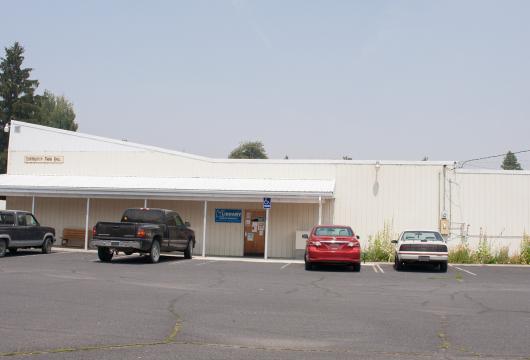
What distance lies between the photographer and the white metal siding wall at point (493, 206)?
2695 cm

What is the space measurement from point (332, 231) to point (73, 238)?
47.9ft

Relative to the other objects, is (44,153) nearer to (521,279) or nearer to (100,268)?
(100,268)

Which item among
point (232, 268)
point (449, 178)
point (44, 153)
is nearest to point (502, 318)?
point (232, 268)

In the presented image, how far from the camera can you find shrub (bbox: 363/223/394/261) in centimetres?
2595

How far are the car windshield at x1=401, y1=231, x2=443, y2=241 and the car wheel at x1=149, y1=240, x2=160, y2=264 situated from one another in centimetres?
876

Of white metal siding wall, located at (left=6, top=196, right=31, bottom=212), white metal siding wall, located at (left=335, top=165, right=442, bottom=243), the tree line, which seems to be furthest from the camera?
the tree line

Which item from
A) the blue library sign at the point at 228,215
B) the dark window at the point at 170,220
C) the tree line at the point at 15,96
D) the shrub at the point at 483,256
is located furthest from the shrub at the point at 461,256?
the tree line at the point at 15,96

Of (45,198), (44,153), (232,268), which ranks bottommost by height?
(232,268)

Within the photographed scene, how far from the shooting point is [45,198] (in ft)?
102

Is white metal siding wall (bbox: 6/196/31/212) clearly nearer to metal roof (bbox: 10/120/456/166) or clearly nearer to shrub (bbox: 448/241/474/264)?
metal roof (bbox: 10/120/456/166)

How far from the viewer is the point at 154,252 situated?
71.6 ft

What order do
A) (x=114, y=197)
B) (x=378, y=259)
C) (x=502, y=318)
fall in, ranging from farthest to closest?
1. (x=114, y=197)
2. (x=378, y=259)
3. (x=502, y=318)

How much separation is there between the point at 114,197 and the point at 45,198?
540 centimetres

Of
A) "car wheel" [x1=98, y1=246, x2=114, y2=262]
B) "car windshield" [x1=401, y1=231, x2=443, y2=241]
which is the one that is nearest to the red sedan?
"car windshield" [x1=401, y1=231, x2=443, y2=241]
